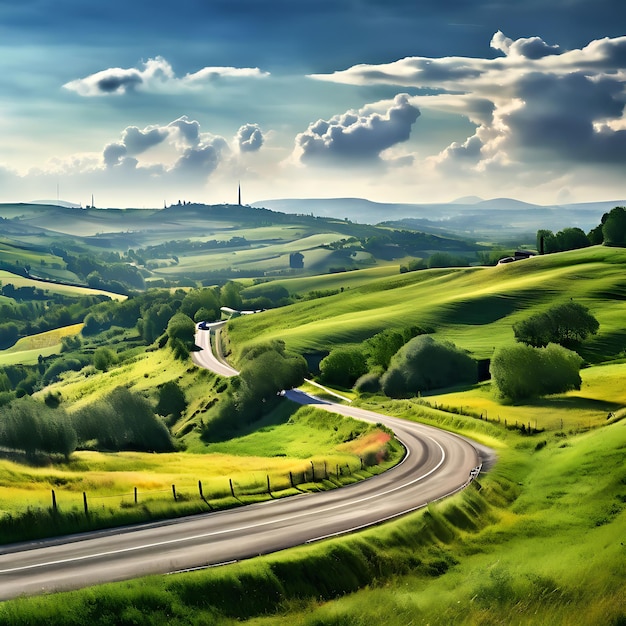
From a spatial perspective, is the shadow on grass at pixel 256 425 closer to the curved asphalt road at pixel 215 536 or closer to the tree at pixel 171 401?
the tree at pixel 171 401

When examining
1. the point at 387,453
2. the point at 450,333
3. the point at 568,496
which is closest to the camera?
the point at 568,496

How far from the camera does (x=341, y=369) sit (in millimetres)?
128250

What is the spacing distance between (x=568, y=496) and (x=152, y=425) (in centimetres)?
5745

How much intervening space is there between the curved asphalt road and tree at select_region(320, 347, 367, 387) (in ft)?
222

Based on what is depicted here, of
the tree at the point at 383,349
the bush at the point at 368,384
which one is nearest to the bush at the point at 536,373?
the bush at the point at 368,384

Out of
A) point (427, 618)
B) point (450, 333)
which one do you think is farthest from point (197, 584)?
point (450, 333)

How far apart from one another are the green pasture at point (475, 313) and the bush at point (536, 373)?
33.4 metres

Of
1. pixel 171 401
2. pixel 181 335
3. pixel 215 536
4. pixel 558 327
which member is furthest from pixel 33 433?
pixel 181 335

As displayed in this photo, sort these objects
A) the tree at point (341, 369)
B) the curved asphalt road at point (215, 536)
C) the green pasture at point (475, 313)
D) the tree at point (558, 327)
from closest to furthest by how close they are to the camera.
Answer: the curved asphalt road at point (215, 536) → the tree at point (558, 327) → the tree at point (341, 369) → the green pasture at point (475, 313)

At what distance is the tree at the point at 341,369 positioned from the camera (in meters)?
128

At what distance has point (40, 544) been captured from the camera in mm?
38719

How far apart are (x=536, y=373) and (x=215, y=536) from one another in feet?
194

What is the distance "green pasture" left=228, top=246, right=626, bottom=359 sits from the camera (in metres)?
146

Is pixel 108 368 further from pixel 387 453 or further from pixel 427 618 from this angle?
pixel 427 618
